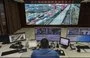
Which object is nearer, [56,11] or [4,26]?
[4,26]

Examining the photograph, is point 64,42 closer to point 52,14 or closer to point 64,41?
point 64,41

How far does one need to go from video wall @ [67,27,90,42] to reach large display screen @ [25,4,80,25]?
150 inches

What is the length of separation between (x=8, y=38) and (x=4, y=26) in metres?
1.34

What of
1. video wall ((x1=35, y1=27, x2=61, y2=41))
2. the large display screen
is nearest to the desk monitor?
video wall ((x1=35, y1=27, x2=61, y2=41))

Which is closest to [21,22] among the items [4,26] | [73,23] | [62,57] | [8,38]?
[4,26]

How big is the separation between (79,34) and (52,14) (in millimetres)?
3928

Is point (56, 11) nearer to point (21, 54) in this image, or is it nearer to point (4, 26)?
point (4, 26)

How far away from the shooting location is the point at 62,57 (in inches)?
117

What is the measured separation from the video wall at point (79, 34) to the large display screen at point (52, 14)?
3.80 metres

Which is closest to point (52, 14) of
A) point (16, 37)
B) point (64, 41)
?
point (16, 37)

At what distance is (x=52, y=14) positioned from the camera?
7.29 meters

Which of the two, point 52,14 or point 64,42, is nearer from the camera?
point 64,42

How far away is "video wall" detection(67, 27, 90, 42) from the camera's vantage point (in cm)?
350

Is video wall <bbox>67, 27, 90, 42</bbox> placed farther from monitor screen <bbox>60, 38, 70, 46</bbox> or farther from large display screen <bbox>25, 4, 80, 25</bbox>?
large display screen <bbox>25, 4, 80, 25</bbox>
